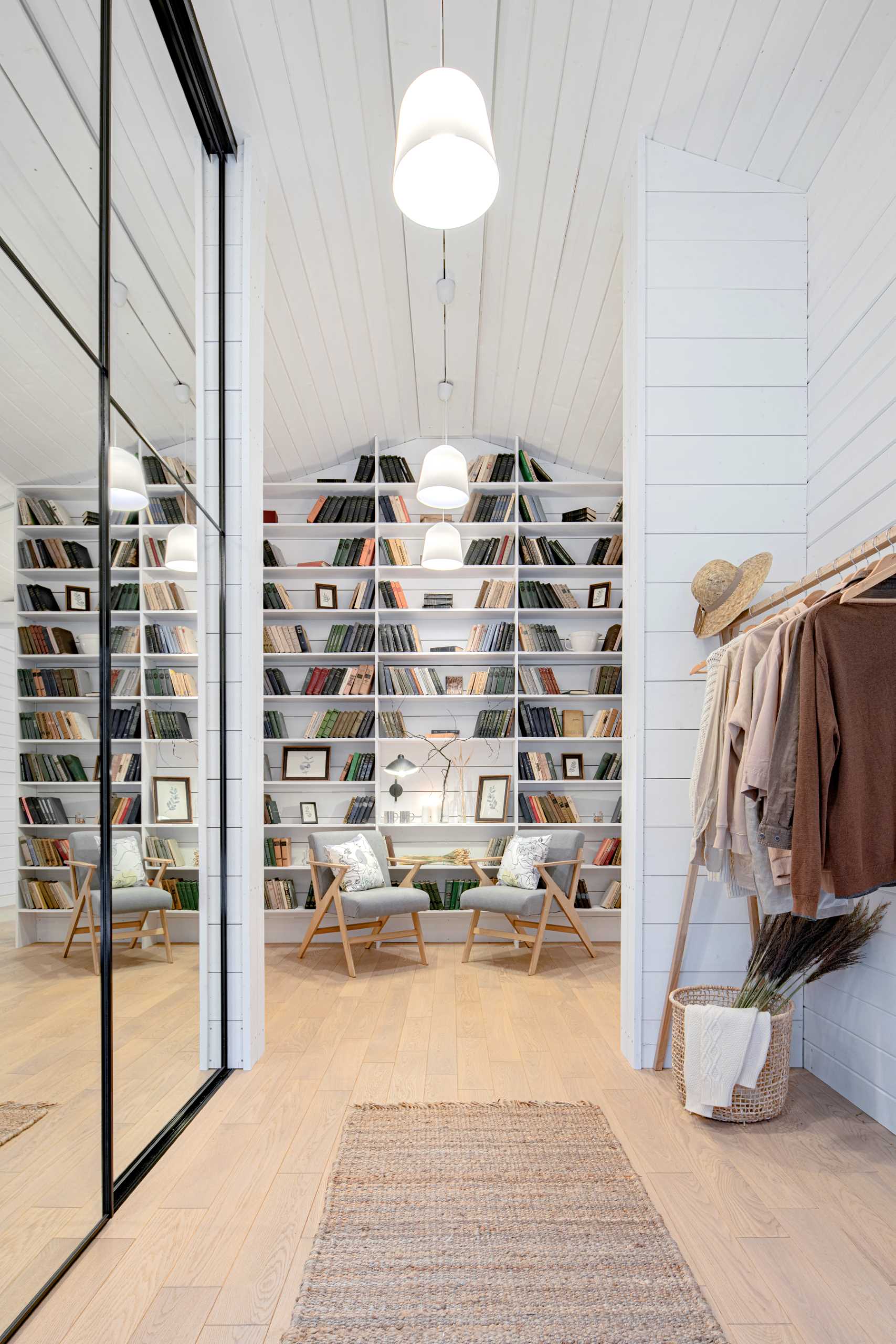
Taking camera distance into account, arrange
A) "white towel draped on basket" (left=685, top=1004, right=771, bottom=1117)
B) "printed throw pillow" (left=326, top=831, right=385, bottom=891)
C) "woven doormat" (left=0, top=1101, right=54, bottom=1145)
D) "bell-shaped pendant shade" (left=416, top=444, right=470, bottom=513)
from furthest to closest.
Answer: "printed throw pillow" (left=326, top=831, right=385, bottom=891)
"bell-shaped pendant shade" (left=416, top=444, right=470, bottom=513)
"white towel draped on basket" (left=685, top=1004, right=771, bottom=1117)
"woven doormat" (left=0, top=1101, right=54, bottom=1145)

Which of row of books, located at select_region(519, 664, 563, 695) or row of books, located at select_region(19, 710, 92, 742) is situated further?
row of books, located at select_region(519, 664, 563, 695)

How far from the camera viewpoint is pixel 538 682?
Answer: 226 inches

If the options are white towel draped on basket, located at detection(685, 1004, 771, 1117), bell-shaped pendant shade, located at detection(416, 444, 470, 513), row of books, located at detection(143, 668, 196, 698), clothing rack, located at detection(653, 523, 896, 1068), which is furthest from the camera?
bell-shaped pendant shade, located at detection(416, 444, 470, 513)

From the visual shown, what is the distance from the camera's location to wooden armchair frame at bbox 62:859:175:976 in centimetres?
192

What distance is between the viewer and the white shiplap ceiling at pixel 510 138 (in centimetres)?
279

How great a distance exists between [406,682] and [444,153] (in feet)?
12.5

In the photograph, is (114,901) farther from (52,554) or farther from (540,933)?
A: (540,933)

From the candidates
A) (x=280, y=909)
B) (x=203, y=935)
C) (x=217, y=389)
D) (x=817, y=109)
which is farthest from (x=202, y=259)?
(x=280, y=909)

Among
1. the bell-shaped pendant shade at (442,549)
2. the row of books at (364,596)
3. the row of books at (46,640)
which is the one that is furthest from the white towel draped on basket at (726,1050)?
the row of books at (364,596)

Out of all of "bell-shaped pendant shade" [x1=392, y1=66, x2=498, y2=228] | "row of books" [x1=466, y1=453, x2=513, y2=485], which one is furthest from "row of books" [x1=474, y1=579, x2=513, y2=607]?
"bell-shaped pendant shade" [x1=392, y1=66, x2=498, y2=228]

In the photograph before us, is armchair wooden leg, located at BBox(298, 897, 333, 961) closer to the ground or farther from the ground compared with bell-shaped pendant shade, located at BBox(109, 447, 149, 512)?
closer to the ground

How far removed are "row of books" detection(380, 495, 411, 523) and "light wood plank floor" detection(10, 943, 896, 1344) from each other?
9.89 feet

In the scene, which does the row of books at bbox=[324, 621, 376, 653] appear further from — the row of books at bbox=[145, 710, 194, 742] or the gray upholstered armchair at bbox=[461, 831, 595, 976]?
the row of books at bbox=[145, 710, 194, 742]

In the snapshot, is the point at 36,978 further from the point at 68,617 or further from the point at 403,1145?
the point at 403,1145
